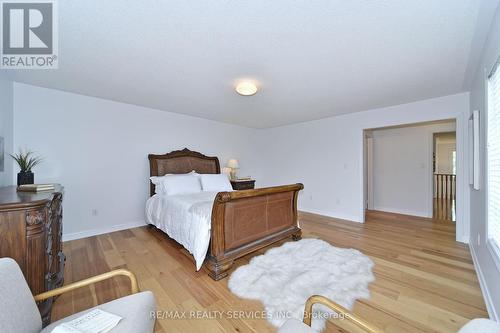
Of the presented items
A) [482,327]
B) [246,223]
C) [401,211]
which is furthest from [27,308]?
[401,211]

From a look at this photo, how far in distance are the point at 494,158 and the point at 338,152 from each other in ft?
9.98

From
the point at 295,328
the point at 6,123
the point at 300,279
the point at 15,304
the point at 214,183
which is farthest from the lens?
the point at 214,183

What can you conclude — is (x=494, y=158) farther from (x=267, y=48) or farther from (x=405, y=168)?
(x=405, y=168)

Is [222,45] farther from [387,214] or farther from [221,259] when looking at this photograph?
[387,214]

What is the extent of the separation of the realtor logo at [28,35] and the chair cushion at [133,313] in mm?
2107

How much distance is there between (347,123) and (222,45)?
3.56m

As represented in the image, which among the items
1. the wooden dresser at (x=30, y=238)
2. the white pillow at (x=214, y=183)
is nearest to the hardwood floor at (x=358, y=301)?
the wooden dresser at (x=30, y=238)

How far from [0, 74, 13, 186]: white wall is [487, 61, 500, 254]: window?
16.1 ft

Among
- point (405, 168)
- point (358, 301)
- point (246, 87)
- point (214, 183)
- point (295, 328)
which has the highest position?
point (246, 87)

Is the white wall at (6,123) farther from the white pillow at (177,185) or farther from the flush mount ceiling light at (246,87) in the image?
the flush mount ceiling light at (246,87)

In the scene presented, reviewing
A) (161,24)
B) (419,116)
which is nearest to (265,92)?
(161,24)

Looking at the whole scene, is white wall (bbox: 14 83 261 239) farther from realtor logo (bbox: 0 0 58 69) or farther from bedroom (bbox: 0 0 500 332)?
realtor logo (bbox: 0 0 58 69)

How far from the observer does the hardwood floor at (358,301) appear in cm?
161

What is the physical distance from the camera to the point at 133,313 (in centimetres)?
108
